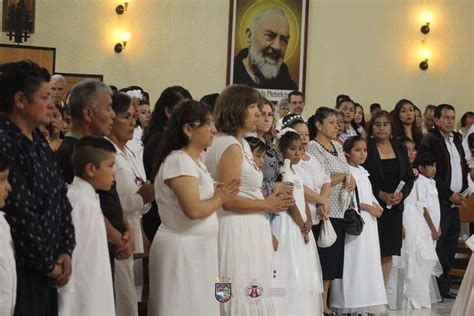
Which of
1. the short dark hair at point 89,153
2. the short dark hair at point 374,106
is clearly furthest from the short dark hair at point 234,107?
the short dark hair at point 374,106

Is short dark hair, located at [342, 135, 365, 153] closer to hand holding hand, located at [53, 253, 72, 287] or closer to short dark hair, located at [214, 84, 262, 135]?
short dark hair, located at [214, 84, 262, 135]

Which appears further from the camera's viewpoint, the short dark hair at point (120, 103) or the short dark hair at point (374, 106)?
the short dark hair at point (374, 106)

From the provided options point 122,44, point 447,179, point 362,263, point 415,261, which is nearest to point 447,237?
point 447,179

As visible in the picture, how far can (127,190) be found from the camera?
5.14 m

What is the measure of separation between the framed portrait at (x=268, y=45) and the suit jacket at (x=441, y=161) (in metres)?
3.82

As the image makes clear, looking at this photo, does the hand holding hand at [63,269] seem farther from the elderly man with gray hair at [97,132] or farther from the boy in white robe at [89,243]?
the elderly man with gray hair at [97,132]

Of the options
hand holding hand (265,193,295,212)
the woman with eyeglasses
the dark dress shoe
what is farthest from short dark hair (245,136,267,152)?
the dark dress shoe

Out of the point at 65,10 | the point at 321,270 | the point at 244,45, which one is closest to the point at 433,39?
the point at 244,45

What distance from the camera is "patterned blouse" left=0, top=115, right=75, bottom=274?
3.88 meters

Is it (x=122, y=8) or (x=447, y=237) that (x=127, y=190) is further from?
(x=122, y=8)

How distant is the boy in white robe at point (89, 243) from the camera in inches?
169

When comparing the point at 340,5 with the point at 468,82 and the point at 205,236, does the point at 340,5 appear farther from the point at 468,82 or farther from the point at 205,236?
the point at 205,236

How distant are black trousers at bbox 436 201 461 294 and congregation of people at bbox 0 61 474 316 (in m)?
0.29

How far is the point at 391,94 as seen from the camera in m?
14.7
